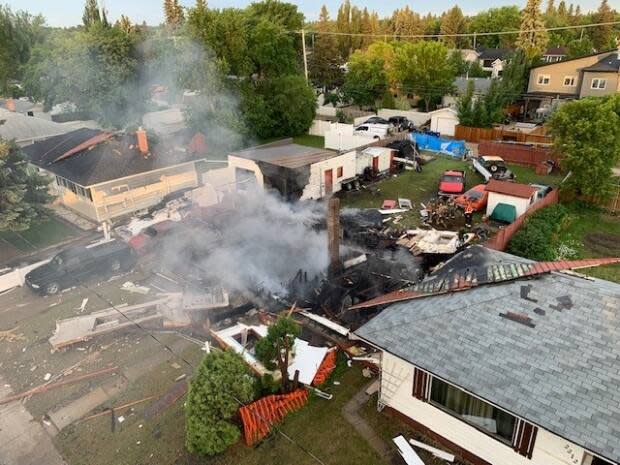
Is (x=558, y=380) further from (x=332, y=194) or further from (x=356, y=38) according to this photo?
(x=356, y=38)

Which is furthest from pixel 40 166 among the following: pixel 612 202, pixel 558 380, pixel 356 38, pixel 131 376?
pixel 356 38

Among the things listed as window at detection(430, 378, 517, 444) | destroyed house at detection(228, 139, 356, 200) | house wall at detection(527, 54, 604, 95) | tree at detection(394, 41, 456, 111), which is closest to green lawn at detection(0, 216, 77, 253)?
destroyed house at detection(228, 139, 356, 200)

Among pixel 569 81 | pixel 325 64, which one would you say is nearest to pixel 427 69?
pixel 569 81

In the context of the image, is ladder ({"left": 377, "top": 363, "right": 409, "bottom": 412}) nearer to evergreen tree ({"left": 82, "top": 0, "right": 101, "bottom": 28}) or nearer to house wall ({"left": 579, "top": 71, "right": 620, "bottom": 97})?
house wall ({"left": 579, "top": 71, "right": 620, "bottom": 97})

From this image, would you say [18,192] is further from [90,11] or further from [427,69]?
[90,11]

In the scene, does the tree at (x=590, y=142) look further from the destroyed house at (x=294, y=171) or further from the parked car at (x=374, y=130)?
the parked car at (x=374, y=130)

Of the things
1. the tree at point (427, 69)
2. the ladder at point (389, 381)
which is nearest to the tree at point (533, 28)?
the tree at point (427, 69)
